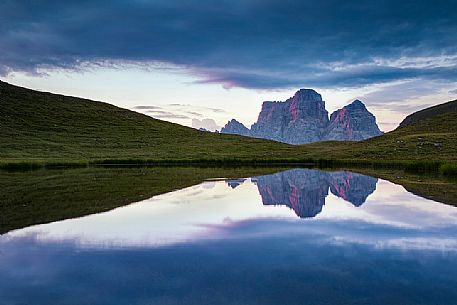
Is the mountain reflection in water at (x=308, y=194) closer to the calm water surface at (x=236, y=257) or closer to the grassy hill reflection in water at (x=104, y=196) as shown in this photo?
the grassy hill reflection in water at (x=104, y=196)

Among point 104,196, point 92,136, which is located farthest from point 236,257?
point 92,136

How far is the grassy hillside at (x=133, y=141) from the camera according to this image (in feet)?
262

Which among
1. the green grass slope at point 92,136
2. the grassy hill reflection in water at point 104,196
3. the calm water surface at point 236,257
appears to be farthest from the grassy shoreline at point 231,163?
the calm water surface at point 236,257

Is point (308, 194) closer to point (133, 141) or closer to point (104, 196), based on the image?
point (104, 196)

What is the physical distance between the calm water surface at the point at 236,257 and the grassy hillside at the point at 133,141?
38.2 meters

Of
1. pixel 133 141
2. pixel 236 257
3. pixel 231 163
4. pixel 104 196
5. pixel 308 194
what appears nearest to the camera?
pixel 236 257

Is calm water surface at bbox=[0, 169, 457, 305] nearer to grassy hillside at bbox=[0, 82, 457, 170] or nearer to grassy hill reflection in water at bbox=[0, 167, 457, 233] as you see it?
grassy hill reflection in water at bbox=[0, 167, 457, 233]

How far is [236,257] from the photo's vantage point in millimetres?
13625

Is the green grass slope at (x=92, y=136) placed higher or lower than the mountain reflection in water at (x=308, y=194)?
higher

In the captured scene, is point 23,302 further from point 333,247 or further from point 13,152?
point 13,152

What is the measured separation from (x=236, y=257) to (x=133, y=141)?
94896mm

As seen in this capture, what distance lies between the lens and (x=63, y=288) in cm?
1070

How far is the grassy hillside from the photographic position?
79.8 m

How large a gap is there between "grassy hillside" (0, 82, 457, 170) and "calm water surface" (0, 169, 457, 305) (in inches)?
1505
